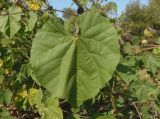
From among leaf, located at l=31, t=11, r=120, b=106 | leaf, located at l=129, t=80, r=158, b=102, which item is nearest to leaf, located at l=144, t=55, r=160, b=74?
leaf, located at l=129, t=80, r=158, b=102

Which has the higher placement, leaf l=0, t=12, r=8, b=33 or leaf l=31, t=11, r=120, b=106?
leaf l=0, t=12, r=8, b=33

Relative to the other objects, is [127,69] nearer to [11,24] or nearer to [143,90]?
[143,90]

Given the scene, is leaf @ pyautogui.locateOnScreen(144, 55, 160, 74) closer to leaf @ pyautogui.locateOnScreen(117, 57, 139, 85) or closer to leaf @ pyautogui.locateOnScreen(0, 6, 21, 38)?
leaf @ pyautogui.locateOnScreen(117, 57, 139, 85)

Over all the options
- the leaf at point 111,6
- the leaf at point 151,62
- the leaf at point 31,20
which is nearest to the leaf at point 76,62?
the leaf at point 31,20

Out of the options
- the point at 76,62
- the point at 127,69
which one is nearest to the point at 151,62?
the point at 127,69

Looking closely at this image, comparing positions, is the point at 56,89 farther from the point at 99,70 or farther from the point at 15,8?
the point at 15,8

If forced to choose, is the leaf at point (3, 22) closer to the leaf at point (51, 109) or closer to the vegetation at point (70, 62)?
the vegetation at point (70, 62)

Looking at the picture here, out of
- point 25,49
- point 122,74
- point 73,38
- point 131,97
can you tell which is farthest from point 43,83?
point 131,97
